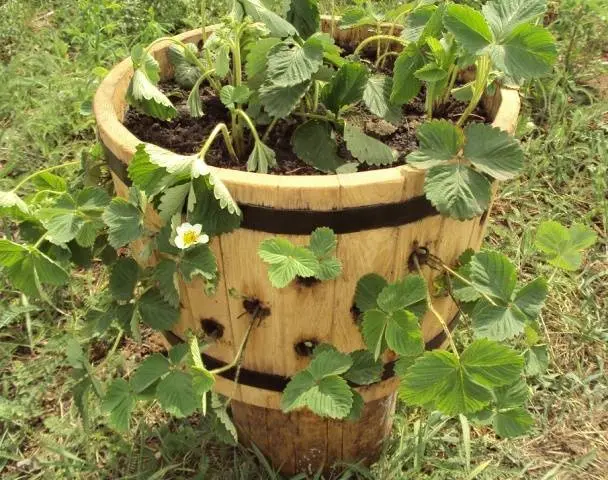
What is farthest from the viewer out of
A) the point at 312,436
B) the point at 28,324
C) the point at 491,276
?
the point at 28,324

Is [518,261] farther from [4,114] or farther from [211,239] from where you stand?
[4,114]

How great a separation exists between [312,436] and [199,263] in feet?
2.50

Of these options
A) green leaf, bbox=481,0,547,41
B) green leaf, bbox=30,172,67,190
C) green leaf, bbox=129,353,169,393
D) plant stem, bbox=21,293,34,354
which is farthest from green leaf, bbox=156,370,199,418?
plant stem, bbox=21,293,34,354

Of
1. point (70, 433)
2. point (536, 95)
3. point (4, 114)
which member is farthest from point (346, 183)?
point (4, 114)

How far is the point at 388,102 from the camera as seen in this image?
145cm

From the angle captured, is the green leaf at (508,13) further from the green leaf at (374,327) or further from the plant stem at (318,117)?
the green leaf at (374,327)

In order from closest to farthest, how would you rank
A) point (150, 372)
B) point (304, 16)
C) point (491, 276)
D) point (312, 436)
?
point (491, 276) → point (150, 372) → point (304, 16) → point (312, 436)

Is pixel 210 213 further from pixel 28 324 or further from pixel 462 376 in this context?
pixel 28 324

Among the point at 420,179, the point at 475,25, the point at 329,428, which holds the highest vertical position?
the point at 475,25

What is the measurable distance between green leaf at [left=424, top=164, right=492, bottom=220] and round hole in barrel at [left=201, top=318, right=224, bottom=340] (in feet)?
1.85

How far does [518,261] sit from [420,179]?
1.49m

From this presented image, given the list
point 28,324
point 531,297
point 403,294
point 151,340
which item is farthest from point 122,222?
point 28,324

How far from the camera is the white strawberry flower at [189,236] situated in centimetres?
119

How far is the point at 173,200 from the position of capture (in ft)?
4.00
